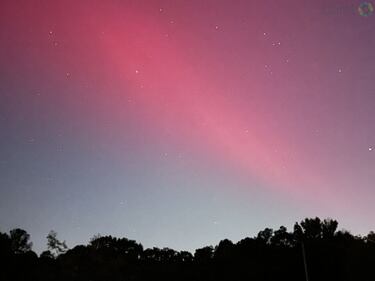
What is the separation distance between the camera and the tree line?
53312 millimetres

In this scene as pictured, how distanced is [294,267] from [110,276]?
24.6 metres

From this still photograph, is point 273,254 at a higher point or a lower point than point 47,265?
higher

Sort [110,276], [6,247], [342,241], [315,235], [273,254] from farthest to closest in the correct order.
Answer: [315,235]
[273,254]
[342,241]
[110,276]
[6,247]

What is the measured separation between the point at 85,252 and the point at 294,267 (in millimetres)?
28098

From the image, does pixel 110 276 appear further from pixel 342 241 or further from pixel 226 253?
pixel 342 241

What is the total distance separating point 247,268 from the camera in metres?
71.6

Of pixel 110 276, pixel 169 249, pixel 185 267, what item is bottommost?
pixel 110 276

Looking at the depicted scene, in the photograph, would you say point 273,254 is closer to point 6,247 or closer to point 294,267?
point 294,267

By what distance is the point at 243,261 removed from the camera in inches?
2931

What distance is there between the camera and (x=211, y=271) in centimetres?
7788

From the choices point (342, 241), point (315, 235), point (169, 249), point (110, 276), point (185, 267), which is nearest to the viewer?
point (110, 276)

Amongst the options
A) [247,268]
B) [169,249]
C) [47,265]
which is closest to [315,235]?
[247,268]

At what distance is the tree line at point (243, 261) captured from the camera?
175 feet

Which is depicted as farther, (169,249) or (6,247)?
(169,249)
